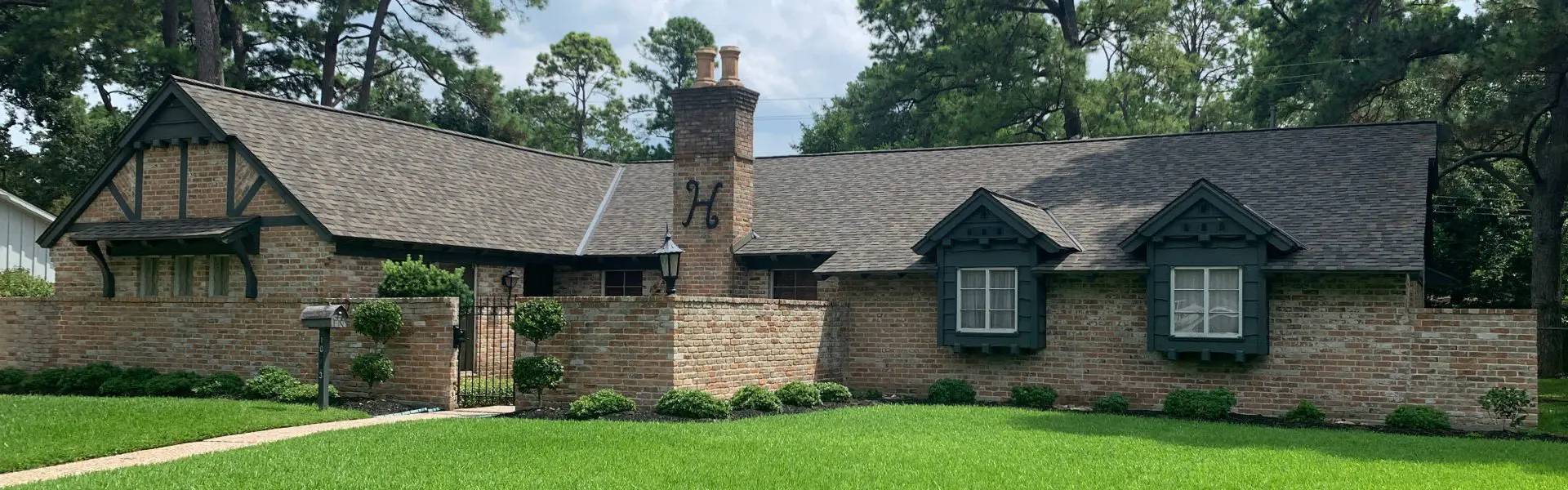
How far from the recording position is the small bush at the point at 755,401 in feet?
59.1

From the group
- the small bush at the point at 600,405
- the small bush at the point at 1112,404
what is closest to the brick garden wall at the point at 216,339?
the small bush at the point at 600,405

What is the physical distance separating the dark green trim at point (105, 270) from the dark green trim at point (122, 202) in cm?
74

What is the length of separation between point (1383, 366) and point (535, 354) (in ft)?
40.2

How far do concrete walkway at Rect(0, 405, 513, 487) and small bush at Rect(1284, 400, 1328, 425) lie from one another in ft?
36.8

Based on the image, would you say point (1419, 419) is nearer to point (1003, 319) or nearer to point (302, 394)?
point (1003, 319)

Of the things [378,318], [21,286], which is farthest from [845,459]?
[21,286]

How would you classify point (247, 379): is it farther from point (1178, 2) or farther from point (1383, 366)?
point (1178, 2)

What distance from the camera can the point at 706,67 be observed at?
24.2 m

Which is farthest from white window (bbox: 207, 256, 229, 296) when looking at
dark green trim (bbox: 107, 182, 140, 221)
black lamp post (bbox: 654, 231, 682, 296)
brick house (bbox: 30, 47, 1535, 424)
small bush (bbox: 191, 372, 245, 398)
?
black lamp post (bbox: 654, 231, 682, 296)

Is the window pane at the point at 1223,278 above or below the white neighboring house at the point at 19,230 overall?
below

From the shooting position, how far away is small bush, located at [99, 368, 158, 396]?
1956 centimetres

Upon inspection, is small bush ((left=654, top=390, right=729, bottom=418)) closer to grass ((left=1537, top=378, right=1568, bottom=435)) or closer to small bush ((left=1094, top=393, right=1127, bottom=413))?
small bush ((left=1094, top=393, right=1127, bottom=413))

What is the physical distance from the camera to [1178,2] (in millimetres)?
43719

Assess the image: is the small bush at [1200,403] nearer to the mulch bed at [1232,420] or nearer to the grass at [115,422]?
the mulch bed at [1232,420]
